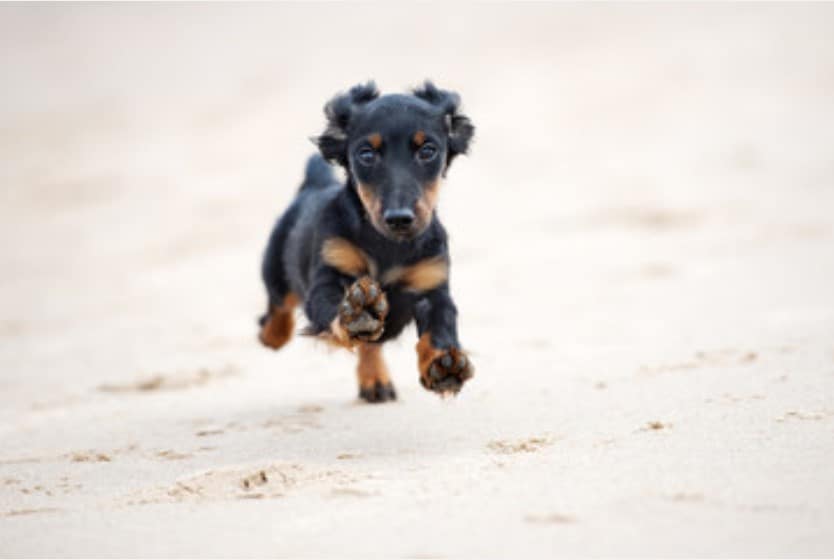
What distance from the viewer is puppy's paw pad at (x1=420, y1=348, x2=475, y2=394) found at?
3836 millimetres

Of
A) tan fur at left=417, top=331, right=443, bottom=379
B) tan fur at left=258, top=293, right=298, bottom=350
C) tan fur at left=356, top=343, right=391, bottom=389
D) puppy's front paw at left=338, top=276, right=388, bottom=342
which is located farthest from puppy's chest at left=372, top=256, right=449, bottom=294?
tan fur at left=258, top=293, right=298, bottom=350

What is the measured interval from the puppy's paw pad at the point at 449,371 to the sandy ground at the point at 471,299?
227mm

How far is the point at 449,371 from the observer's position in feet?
12.6

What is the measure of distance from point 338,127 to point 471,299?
12.9 feet

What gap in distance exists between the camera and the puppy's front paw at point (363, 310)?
12.4 ft

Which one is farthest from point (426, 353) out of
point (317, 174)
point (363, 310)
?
point (317, 174)

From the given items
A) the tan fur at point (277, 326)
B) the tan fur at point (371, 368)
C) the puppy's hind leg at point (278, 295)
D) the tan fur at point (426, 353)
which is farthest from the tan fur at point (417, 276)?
the tan fur at point (277, 326)

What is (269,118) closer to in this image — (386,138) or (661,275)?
(661,275)

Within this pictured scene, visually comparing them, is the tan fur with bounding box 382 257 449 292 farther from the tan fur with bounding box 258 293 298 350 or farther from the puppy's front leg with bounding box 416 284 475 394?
the tan fur with bounding box 258 293 298 350

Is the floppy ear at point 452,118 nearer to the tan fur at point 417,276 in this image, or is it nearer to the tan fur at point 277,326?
the tan fur at point 417,276

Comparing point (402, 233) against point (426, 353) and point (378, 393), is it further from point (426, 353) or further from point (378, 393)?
point (378, 393)

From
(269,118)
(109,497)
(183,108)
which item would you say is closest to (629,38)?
(269,118)

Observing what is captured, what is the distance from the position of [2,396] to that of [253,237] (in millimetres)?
5877

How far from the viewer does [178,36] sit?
22953mm
